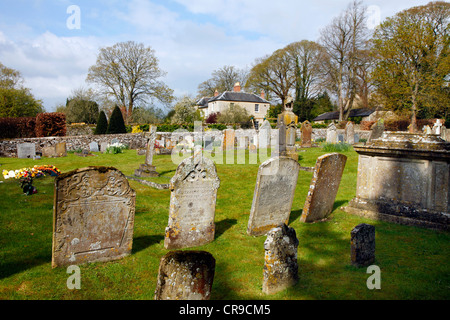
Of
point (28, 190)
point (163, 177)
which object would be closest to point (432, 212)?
point (163, 177)

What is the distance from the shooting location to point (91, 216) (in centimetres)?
495

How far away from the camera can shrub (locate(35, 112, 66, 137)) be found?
22.4 meters

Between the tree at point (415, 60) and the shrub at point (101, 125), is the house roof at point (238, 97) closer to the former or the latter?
the tree at point (415, 60)

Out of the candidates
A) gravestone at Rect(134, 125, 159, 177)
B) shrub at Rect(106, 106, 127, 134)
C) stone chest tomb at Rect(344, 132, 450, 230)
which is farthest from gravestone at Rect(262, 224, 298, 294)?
shrub at Rect(106, 106, 127, 134)

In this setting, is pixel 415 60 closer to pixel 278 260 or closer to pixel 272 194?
pixel 272 194

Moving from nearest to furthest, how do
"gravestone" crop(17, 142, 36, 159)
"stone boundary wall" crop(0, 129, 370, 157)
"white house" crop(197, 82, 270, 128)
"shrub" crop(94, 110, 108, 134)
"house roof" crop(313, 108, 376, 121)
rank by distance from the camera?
"gravestone" crop(17, 142, 36, 159)
"stone boundary wall" crop(0, 129, 370, 157)
"shrub" crop(94, 110, 108, 134)
"house roof" crop(313, 108, 376, 121)
"white house" crop(197, 82, 270, 128)

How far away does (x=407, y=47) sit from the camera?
29.6 m

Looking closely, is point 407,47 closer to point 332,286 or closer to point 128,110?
point 332,286

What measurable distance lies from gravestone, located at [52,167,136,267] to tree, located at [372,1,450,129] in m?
31.4

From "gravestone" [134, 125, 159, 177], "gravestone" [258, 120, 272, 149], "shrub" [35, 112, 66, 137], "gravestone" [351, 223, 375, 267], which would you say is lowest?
"gravestone" [351, 223, 375, 267]

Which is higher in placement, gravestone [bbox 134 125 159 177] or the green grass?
gravestone [bbox 134 125 159 177]

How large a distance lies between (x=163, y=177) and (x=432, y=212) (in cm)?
974

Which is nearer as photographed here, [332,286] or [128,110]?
[332,286]

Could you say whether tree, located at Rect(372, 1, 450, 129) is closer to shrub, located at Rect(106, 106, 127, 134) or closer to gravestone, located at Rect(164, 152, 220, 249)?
shrub, located at Rect(106, 106, 127, 134)
